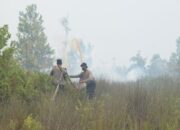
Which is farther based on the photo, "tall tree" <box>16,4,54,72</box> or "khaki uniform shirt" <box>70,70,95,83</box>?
"tall tree" <box>16,4,54,72</box>

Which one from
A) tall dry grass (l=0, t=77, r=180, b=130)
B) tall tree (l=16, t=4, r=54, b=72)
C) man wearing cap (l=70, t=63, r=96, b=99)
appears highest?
tall tree (l=16, t=4, r=54, b=72)

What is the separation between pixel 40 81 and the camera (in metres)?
10.6

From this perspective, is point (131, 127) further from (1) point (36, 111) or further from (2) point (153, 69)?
(2) point (153, 69)

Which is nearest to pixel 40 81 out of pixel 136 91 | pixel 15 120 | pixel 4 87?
pixel 4 87

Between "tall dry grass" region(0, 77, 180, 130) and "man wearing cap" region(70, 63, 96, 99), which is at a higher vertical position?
"man wearing cap" region(70, 63, 96, 99)

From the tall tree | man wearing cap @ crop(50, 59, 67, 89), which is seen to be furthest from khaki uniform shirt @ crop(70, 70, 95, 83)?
the tall tree

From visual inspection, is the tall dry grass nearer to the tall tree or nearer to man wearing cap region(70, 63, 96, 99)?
man wearing cap region(70, 63, 96, 99)

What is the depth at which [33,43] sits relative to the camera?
1559 inches

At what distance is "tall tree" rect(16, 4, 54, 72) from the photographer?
36688mm

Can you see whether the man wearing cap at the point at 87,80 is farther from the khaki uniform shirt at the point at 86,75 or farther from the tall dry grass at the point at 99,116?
the tall dry grass at the point at 99,116

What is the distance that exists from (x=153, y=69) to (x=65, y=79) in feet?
195

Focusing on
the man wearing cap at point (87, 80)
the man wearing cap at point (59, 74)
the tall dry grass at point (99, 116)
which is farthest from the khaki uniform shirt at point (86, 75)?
the tall dry grass at point (99, 116)

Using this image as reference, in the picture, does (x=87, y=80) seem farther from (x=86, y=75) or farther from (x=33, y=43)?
(x=33, y=43)

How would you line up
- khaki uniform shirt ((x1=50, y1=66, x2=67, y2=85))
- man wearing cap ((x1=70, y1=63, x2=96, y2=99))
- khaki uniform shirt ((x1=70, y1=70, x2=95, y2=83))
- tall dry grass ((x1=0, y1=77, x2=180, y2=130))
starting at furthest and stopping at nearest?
khaki uniform shirt ((x1=70, y1=70, x2=95, y2=83)) → man wearing cap ((x1=70, y1=63, x2=96, y2=99)) → khaki uniform shirt ((x1=50, y1=66, x2=67, y2=85)) → tall dry grass ((x1=0, y1=77, x2=180, y2=130))
